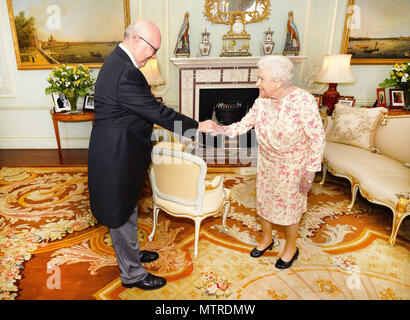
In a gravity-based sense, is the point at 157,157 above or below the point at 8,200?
above

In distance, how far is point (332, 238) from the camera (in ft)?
9.19

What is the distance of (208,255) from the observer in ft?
8.24

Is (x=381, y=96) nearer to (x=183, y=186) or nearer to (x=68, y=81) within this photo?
(x=183, y=186)

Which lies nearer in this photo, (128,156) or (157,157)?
(128,156)

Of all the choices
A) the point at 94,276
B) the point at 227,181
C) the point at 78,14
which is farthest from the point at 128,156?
the point at 78,14

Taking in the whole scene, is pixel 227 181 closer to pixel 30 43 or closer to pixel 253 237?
pixel 253 237

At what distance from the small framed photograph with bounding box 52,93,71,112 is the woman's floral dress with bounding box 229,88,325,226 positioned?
11.5 feet

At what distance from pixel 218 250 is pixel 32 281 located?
1.53 metres

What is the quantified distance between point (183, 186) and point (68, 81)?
10.4 ft

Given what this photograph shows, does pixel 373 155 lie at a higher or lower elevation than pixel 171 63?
lower

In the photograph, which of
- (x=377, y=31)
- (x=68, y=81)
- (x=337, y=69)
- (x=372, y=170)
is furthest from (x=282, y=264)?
(x=377, y=31)

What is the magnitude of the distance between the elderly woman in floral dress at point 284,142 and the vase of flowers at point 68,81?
313 centimetres

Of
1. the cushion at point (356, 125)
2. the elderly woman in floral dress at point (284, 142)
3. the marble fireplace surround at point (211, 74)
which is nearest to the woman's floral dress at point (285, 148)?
the elderly woman in floral dress at point (284, 142)

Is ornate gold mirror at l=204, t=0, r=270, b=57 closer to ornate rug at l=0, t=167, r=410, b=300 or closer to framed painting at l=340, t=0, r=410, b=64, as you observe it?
framed painting at l=340, t=0, r=410, b=64
